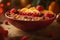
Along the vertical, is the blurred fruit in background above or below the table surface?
above

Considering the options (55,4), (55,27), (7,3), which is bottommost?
(55,27)

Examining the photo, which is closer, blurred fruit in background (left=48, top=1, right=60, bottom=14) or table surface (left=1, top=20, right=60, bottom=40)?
table surface (left=1, top=20, right=60, bottom=40)

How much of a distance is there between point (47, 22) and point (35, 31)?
12 centimetres

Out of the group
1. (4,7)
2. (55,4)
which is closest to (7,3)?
(4,7)

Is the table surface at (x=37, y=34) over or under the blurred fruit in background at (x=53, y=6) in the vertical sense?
under

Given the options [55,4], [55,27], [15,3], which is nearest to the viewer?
[55,27]

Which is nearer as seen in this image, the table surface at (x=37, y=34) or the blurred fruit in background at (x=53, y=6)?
the table surface at (x=37, y=34)

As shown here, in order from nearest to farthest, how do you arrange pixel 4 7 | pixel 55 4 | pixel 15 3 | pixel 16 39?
pixel 16 39
pixel 55 4
pixel 4 7
pixel 15 3

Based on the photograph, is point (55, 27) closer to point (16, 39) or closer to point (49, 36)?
point (49, 36)

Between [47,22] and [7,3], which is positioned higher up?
[7,3]

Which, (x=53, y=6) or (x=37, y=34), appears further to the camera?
(x=53, y=6)

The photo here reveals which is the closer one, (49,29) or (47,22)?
(47,22)

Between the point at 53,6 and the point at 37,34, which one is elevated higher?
the point at 53,6

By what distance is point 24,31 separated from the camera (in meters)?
1.26
